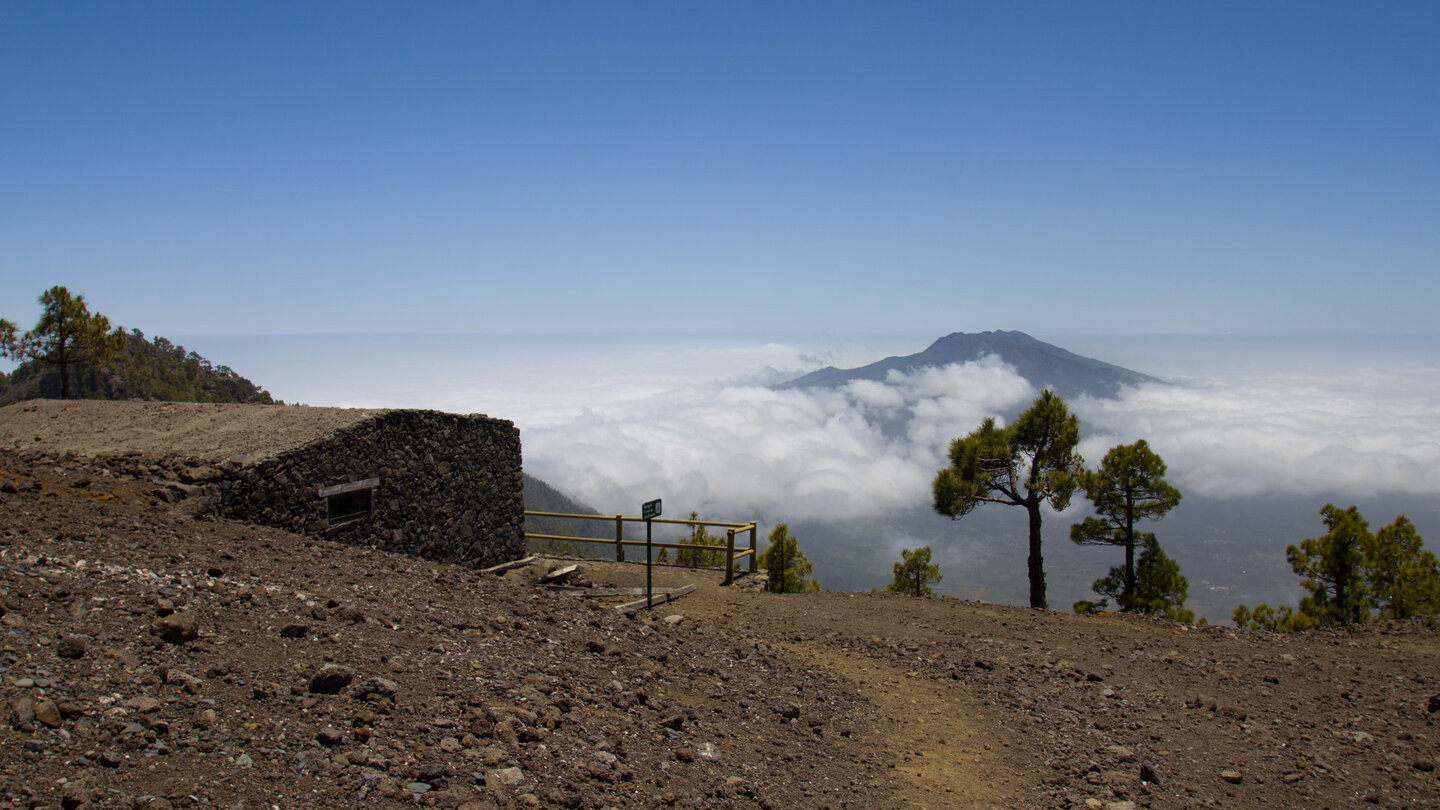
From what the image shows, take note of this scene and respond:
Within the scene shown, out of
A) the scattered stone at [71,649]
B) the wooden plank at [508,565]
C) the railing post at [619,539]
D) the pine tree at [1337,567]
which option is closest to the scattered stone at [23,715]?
the scattered stone at [71,649]

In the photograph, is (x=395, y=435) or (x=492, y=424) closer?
(x=395, y=435)

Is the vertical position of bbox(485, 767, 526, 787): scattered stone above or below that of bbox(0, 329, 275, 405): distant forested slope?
below

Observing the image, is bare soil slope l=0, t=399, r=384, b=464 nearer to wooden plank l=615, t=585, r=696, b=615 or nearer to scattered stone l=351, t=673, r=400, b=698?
wooden plank l=615, t=585, r=696, b=615

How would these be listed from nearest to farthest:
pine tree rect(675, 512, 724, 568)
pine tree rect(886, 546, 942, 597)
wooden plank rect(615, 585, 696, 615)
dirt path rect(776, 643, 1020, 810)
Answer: dirt path rect(776, 643, 1020, 810), wooden plank rect(615, 585, 696, 615), pine tree rect(675, 512, 724, 568), pine tree rect(886, 546, 942, 597)

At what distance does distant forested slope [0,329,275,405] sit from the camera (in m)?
40.4

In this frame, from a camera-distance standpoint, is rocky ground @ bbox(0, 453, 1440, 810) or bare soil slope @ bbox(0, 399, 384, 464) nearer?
rocky ground @ bbox(0, 453, 1440, 810)

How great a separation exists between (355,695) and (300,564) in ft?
13.0

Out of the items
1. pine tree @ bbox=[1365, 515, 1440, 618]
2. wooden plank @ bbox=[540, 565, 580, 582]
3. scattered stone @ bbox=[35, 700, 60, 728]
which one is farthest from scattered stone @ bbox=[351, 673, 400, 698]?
pine tree @ bbox=[1365, 515, 1440, 618]

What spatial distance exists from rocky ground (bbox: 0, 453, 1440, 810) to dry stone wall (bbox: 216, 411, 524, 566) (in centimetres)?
109

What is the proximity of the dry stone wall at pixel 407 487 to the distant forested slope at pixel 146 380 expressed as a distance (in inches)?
1049

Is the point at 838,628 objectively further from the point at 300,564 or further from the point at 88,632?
the point at 88,632

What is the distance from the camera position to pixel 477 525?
615 inches

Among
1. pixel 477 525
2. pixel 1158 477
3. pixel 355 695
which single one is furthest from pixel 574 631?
pixel 1158 477

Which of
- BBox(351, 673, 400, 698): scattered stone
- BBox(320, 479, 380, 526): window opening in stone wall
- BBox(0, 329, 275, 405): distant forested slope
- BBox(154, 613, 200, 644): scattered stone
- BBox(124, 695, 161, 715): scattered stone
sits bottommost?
BBox(351, 673, 400, 698): scattered stone
